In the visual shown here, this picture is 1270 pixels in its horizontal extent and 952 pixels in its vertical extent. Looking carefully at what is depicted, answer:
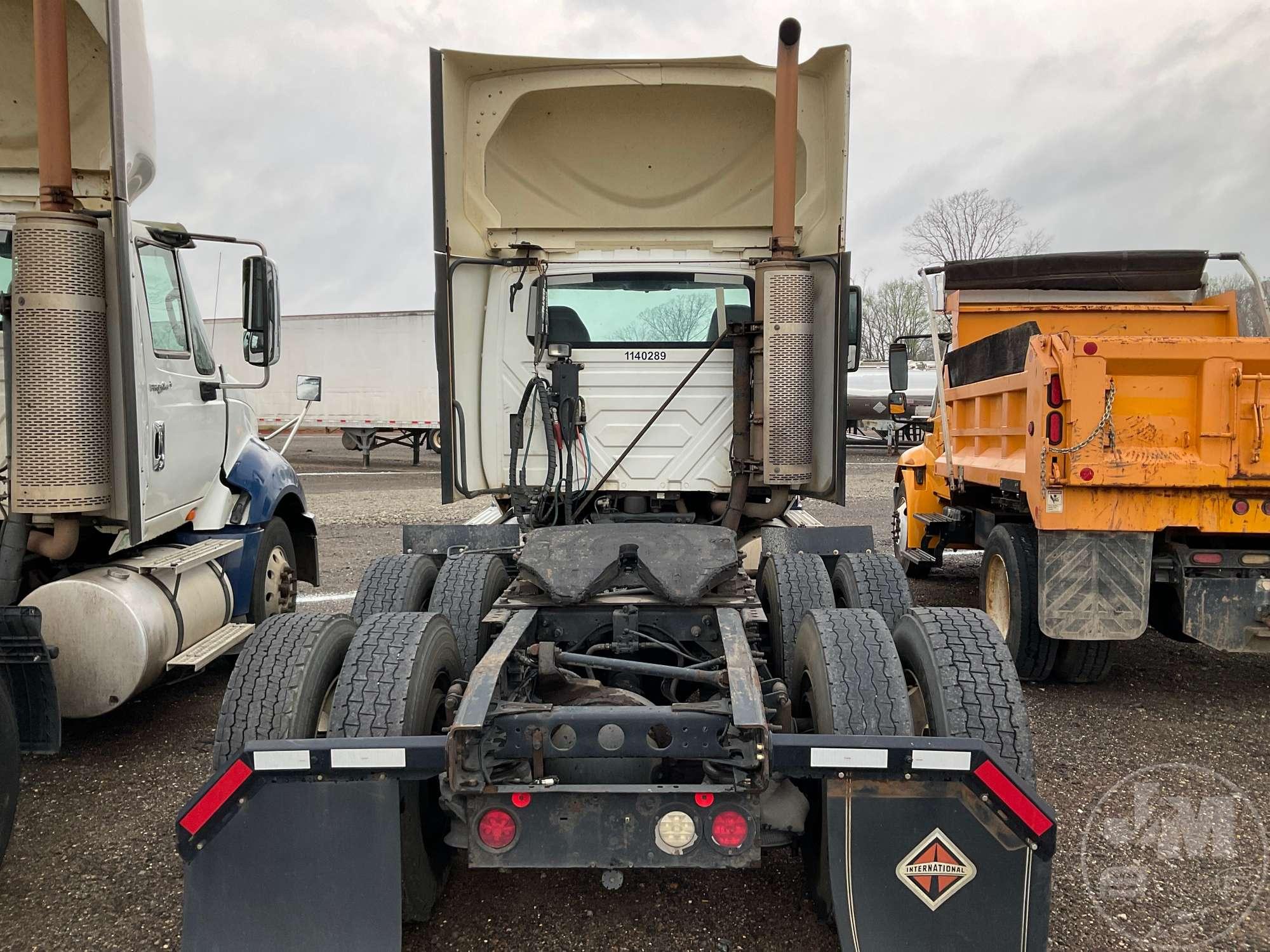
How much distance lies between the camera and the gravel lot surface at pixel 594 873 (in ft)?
8.74

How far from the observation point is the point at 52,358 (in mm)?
3578

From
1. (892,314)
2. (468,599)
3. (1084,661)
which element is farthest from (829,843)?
(892,314)

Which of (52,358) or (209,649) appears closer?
(52,358)

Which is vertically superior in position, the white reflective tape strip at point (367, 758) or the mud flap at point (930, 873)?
the white reflective tape strip at point (367, 758)

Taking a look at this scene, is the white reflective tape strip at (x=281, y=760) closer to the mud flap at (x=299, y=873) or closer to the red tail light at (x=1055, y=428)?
the mud flap at (x=299, y=873)

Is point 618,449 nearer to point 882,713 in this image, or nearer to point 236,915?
point 882,713

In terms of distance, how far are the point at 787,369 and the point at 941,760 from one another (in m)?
2.66

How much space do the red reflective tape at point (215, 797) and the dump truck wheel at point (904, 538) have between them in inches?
253

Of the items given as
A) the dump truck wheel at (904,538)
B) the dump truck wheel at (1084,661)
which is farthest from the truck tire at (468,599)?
the dump truck wheel at (904,538)

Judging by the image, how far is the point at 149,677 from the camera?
3986mm

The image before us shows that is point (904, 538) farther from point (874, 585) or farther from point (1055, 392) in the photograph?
point (874, 585)

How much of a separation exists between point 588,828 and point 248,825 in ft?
2.78

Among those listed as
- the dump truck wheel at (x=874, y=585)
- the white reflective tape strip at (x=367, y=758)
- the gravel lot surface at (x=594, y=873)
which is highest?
the dump truck wheel at (x=874, y=585)

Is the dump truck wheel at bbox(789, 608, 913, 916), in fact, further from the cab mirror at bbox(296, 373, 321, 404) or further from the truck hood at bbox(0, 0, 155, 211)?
the cab mirror at bbox(296, 373, 321, 404)
